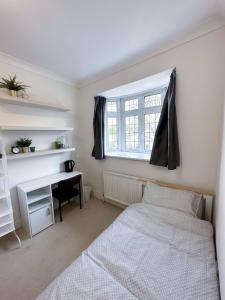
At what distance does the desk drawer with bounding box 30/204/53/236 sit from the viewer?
78.3 inches

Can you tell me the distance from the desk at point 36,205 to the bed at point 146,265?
4.06 feet

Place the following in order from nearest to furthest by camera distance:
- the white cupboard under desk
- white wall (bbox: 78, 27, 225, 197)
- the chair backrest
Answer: white wall (bbox: 78, 27, 225, 197) < the white cupboard under desk < the chair backrest

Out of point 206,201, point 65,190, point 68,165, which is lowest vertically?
point 65,190

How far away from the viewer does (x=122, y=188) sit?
8.16 feet

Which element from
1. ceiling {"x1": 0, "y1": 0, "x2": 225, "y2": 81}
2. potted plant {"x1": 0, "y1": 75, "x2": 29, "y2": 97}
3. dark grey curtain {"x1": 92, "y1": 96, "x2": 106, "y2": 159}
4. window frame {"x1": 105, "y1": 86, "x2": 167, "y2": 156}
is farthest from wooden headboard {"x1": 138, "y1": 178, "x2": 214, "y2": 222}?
potted plant {"x1": 0, "y1": 75, "x2": 29, "y2": 97}

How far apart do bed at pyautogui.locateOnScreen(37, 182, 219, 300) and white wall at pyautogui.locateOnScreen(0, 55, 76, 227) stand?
1703 millimetres

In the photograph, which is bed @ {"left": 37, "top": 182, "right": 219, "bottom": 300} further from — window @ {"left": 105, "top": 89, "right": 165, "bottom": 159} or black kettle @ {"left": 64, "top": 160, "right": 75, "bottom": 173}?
black kettle @ {"left": 64, "top": 160, "right": 75, "bottom": 173}

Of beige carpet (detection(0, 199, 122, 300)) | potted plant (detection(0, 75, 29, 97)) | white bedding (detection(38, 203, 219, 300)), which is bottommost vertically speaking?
beige carpet (detection(0, 199, 122, 300))

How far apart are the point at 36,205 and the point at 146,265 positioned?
179 cm

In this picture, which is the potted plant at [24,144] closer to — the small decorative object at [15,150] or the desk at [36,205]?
the small decorative object at [15,150]

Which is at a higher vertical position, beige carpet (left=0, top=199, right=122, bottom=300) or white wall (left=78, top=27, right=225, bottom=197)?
white wall (left=78, top=27, right=225, bottom=197)

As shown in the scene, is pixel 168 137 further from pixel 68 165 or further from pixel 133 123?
pixel 68 165

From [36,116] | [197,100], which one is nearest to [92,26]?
[197,100]

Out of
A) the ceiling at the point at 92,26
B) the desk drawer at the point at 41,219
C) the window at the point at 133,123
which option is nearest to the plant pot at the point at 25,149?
the desk drawer at the point at 41,219
